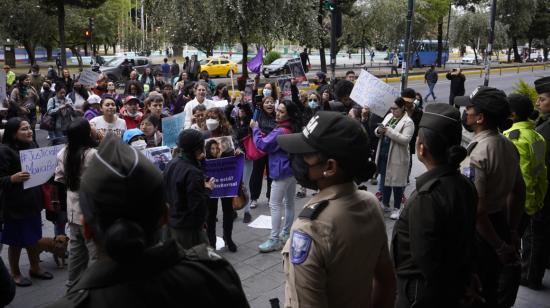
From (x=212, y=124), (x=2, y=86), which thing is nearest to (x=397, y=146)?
(x=212, y=124)

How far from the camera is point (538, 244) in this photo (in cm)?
472

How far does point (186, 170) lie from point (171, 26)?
1727 centimetres

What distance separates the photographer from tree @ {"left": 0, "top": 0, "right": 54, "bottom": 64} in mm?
38156

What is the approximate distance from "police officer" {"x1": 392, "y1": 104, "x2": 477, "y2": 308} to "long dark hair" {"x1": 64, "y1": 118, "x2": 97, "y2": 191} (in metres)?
2.70

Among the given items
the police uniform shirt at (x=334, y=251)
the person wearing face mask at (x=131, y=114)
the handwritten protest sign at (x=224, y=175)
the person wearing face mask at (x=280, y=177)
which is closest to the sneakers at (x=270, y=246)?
the person wearing face mask at (x=280, y=177)

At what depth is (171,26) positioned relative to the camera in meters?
20.6

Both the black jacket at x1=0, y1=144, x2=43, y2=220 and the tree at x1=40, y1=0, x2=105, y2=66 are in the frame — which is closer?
the black jacket at x1=0, y1=144, x2=43, y2=220

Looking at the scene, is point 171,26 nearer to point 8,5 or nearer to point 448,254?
point 448,254

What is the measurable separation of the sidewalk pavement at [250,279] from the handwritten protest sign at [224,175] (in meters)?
0.74

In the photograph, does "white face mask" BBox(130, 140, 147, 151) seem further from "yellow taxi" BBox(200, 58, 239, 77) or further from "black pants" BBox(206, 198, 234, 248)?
"yellow taxi" BBox(200, 58, 239, 77)

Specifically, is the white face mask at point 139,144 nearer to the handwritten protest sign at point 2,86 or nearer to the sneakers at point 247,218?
the sneakers at point 247,218

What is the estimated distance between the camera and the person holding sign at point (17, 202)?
15.3 ft

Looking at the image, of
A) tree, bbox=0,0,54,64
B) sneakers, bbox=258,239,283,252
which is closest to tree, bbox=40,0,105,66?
tree, bbox=0,0,54,64

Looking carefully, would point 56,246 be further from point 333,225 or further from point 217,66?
point 217,66
